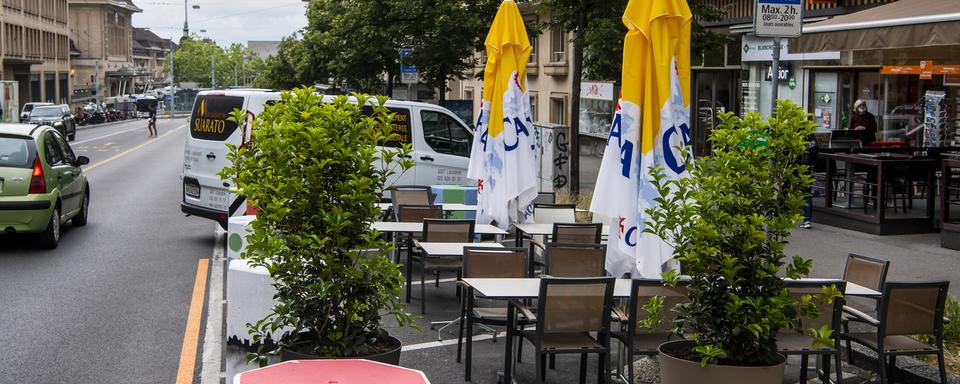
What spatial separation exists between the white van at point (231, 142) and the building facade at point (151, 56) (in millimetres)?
145103

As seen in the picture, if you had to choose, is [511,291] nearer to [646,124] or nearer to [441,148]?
[646,124]

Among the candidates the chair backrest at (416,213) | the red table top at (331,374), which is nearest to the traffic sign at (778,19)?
the chair backrest at (416,213)

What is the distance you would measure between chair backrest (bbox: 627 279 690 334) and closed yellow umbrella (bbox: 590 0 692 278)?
96 centimetres

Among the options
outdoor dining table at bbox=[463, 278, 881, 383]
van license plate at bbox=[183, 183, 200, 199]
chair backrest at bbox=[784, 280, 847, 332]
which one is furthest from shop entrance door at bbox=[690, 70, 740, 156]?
chair backrest at bbox=[784, 280, 847, 332]

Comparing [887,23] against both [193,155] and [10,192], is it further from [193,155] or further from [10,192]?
[10,192]

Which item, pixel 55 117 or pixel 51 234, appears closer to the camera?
pixel 51 234

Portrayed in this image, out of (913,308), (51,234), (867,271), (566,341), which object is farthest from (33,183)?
(913,308)

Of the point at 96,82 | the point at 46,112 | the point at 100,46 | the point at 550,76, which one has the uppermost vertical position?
the point at 100,46

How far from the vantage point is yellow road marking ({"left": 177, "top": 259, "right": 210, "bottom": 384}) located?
8141mm

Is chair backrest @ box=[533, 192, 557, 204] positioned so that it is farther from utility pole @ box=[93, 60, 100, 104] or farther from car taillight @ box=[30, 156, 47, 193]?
utility pole @ box=[93, 60, 100, 104]

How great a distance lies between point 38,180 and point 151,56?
171m

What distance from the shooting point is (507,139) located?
12.1 metres

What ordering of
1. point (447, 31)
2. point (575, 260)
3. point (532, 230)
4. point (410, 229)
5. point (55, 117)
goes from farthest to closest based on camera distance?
point (55, 117)
point (447, 31)
point (532, 230)
point (410, 229)
point (575, 260)

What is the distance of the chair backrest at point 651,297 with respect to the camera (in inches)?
277
